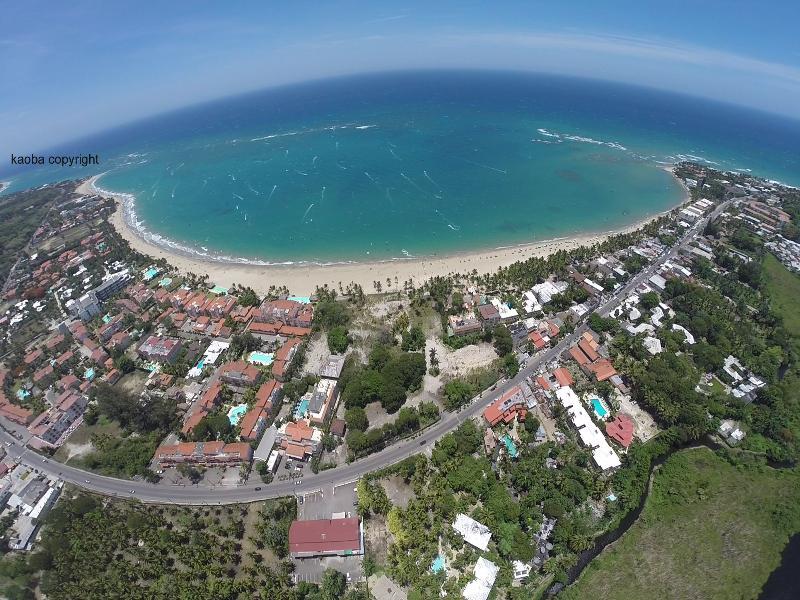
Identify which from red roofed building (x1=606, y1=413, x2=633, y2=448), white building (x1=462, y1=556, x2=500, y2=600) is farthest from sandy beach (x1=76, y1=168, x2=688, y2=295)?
white building (x1=462, y1=556, x2=500, y2=600)

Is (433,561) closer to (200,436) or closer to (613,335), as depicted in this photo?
(200,436)

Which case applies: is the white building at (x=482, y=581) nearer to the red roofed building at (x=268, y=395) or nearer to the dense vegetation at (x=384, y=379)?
the dense vegetation at (x=384, y=379)

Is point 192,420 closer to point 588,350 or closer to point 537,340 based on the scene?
point 537,340

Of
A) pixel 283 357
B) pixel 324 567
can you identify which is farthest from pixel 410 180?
pixel 324 567

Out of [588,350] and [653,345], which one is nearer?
[588,350]

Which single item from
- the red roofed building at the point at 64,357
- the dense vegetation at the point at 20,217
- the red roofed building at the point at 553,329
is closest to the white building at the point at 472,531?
the red roofed building at the point at 553,329

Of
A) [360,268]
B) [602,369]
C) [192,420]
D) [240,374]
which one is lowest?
[192,420]
